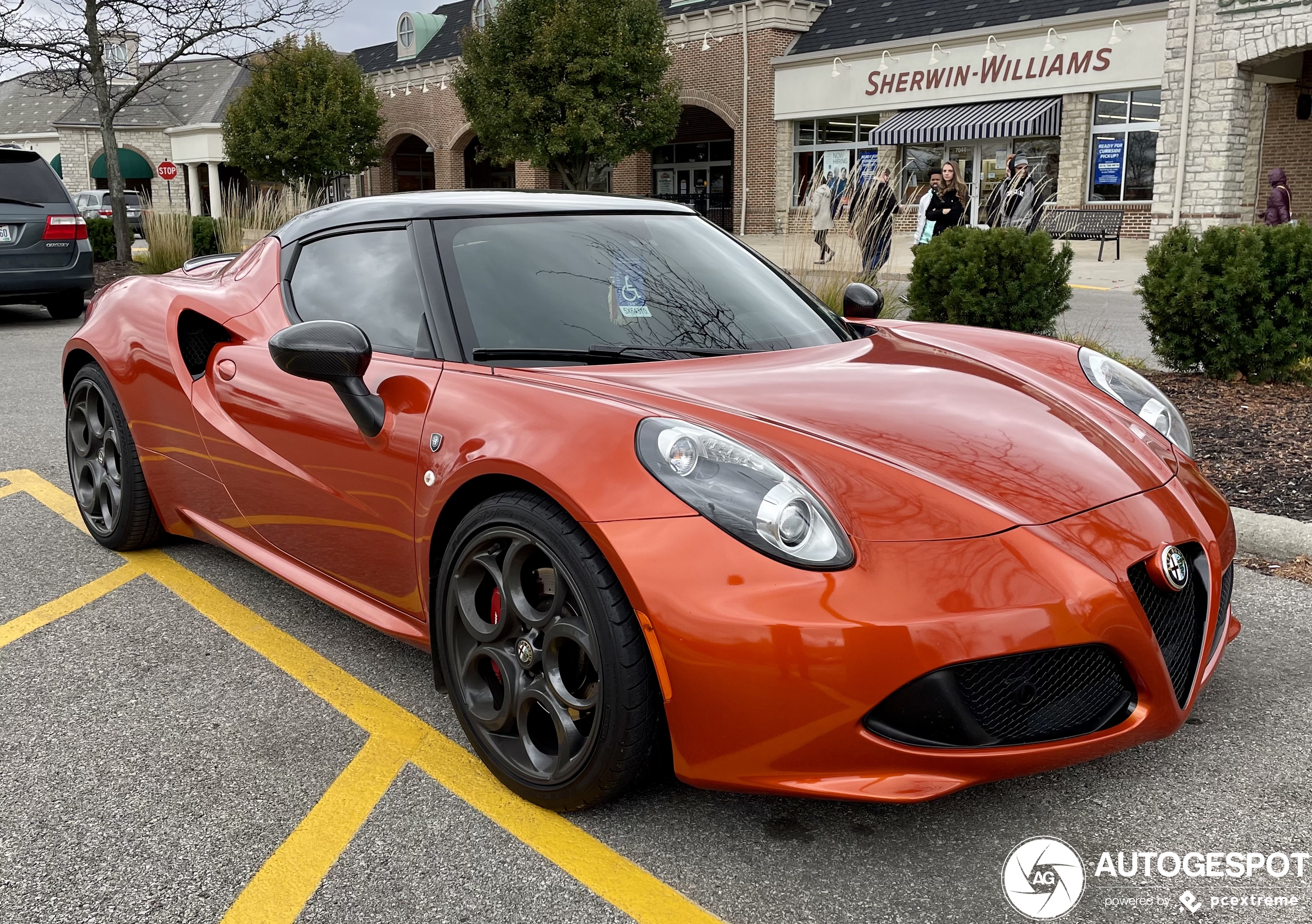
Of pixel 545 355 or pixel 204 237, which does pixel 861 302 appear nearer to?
pixel 545 355

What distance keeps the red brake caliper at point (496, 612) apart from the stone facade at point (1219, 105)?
68.4 ft

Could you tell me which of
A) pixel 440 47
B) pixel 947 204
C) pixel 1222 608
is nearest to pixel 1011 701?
pixel 1222 608

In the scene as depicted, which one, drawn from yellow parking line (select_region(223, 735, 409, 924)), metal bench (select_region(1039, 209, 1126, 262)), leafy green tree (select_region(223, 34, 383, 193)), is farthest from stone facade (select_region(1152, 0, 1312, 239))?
leafy green tree (select_region(223, 34, 383, 193))

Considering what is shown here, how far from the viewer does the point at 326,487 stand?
3.04 metres

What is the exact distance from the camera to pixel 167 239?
15586mm

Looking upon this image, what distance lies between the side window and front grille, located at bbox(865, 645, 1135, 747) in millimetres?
1555

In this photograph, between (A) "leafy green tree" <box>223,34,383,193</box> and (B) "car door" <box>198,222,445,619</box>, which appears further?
(A) "leafy green tree" <box>223,34,383,193</box>

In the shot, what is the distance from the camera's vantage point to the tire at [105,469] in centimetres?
414

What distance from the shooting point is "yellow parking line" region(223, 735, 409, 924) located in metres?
2.17

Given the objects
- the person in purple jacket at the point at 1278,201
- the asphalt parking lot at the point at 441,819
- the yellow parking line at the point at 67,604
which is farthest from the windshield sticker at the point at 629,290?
the person in purple jacket at the point at 1278,201

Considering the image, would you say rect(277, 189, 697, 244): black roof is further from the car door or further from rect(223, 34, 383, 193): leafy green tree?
rect(223, 34, 383, 193): leafy green tree

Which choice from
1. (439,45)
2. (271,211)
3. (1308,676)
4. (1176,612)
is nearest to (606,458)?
(1176,612)

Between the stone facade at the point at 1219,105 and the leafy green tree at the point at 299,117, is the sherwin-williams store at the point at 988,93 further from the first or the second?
the leafy green tree at the point at 299,117

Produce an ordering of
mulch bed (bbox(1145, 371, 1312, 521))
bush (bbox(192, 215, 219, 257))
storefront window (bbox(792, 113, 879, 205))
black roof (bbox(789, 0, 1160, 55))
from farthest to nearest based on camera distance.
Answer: storefront window (bbox(792, 113, 879, 205))
black roof (bbox(789, 0, 1160, 55))
bush (bbox(192, 215, 219, 257))
mulch bed (bbox(1145, 371, 1312, 521))
